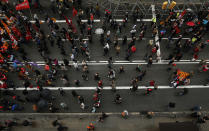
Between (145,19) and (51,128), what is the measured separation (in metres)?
17.4

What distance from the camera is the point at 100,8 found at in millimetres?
23297

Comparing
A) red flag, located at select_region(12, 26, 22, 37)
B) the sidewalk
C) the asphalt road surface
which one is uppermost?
→ red flag, located at select_region(12, 26, 22, 37)

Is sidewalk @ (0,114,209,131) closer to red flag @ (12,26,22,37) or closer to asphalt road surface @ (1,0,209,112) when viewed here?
asphalt road surface @ (1,0,209,112)

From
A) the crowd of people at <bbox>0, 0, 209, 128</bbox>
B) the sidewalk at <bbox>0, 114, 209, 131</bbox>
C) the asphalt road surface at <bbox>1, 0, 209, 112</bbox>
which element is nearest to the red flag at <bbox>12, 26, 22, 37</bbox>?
the crowd of people at <bbox>0, 0, 209, 128</bbox>

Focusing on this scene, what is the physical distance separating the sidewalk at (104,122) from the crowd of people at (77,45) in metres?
0.95

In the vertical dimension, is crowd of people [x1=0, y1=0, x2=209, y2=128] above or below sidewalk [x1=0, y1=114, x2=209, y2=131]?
above

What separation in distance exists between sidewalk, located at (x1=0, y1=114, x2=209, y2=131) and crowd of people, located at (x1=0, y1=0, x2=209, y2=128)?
3.11ft

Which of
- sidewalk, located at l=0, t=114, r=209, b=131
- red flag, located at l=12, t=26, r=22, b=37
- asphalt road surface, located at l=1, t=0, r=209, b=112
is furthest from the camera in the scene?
red flag, located at l=12, t=26, r=22, b=37

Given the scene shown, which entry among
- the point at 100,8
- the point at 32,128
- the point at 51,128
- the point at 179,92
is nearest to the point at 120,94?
the point at 179,92

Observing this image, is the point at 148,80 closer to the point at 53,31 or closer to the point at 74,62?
the point at 74,62

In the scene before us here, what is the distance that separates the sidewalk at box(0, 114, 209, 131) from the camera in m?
16.1

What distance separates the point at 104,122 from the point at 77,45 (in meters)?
9.62

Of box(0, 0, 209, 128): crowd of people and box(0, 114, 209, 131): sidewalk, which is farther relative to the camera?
box(0, 0, 209, 128): crowd of people

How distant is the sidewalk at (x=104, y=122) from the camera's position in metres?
16.1
